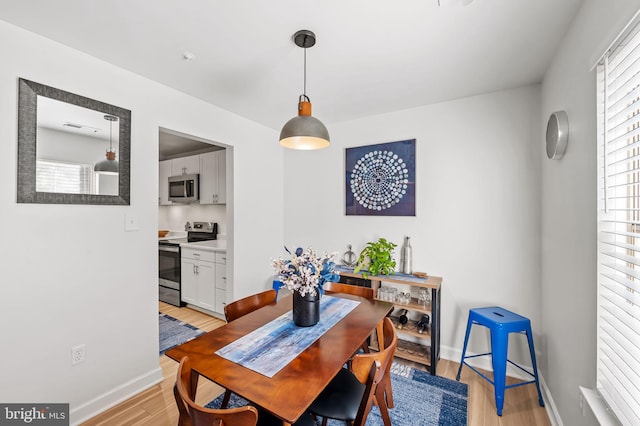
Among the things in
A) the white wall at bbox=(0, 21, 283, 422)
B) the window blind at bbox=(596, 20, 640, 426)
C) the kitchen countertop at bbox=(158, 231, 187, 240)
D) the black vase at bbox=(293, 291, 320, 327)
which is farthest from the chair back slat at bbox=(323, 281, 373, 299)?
the kitchen countertop at bbox=(158, 231, 187, 240)

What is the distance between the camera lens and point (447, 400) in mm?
2027

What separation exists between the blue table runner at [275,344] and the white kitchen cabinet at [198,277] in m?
2.12

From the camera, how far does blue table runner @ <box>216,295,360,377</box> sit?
47.0 inches

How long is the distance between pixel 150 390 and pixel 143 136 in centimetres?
198

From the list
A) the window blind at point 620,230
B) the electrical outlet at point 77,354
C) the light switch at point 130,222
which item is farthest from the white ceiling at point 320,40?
the electrical outlet at point 77,354

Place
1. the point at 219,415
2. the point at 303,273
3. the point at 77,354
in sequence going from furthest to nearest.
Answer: the point at 77,354
the point at 303,273
the point at 219,415

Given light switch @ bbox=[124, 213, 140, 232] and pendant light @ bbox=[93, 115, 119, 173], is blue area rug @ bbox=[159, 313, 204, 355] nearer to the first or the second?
light switch @ bbox=[124, 213, 140, 232]

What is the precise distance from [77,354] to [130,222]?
3.01 feet

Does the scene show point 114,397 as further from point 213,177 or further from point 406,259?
point 213,177

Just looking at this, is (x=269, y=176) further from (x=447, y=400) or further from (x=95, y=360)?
(x=447, y=400)

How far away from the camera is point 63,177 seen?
5.80 feet

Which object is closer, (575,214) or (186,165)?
(575,214)

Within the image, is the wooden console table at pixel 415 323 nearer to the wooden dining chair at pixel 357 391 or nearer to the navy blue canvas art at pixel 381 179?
the navy blue canvas art at pixel 381 179

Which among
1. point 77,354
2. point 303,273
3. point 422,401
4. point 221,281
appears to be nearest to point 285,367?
point 303,273
